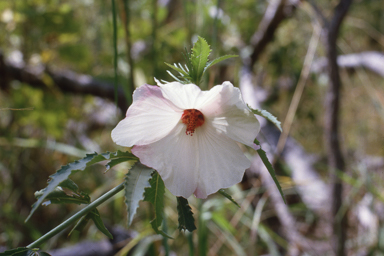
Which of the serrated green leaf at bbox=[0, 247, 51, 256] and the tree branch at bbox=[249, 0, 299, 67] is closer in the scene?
the serrated green leaf at bbox=[0, 247, 51, 256]

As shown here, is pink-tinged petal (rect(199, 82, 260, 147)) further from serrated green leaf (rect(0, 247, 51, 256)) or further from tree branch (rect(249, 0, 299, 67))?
tree branch (rect(249, 0, 299, 67))

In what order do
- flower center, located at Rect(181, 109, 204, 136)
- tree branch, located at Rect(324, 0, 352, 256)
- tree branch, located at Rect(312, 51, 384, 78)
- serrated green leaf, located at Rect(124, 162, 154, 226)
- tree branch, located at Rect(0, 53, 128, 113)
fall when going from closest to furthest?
serrated green leaf, located at Rect(124, 162, 154, 226)
flower center, located at Rect(181, 109, 204, 136)
tree branch, located at Rect(324, 0, 352, 256)
tree branch, located at Rect(312, 51, 384, 78)
tree branch, located at Rect(0, 53, 128, 113)

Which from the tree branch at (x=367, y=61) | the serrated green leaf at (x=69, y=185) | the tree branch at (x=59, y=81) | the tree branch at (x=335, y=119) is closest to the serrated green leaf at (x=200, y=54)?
the serrated green leaf at (x=69, y=185)

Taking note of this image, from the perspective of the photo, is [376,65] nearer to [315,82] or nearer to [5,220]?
[315,82]

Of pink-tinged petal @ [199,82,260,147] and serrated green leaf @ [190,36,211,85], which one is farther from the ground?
serrated green leaf @ [190,36,211,85]

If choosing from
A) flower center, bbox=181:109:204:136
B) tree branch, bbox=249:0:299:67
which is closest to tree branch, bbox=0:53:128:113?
tree branch, bbox=249:0:299:67

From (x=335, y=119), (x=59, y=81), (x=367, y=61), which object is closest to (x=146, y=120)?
(x=335, y=119)

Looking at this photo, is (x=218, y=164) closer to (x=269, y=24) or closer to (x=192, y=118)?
(x=192, y=118)

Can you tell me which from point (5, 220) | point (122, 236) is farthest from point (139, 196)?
point (5, 220)

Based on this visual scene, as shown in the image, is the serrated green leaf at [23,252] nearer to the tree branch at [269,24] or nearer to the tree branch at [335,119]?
the tree branch at [335,119]
